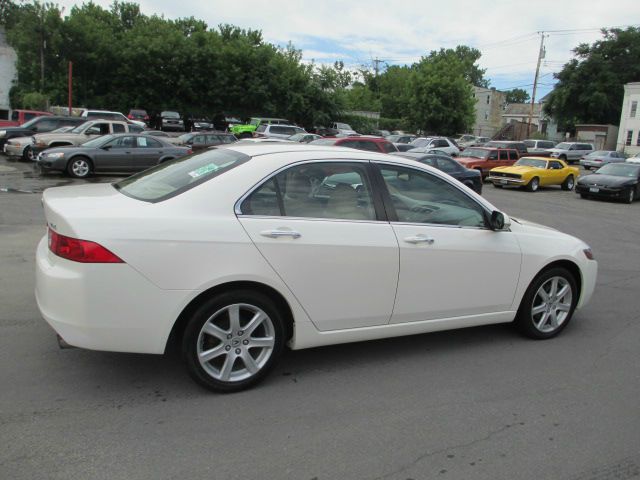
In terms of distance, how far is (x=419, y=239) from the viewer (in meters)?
4.12

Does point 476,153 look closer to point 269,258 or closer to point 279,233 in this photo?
point 279,233

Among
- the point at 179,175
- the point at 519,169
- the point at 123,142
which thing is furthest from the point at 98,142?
the point at 519,169

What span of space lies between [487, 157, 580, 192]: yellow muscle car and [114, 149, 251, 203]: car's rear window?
19755 millimetres

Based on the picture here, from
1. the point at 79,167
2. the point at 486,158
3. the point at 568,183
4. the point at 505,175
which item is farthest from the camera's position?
the point at 486,158

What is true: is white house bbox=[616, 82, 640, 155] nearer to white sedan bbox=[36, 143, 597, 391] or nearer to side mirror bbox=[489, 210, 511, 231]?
side mirror bbox=[489, 210, 511, 231]

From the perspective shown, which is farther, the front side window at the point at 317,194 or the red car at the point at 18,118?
the red car at the point at 18,118

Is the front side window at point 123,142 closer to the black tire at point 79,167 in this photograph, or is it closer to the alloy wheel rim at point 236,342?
the black tire at point 79,167

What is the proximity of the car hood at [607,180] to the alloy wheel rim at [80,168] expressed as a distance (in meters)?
17.0

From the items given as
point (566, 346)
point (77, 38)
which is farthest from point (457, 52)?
point (566, 346)

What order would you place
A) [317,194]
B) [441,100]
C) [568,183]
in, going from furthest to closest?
[441,100] → [568,183] → [317,194]

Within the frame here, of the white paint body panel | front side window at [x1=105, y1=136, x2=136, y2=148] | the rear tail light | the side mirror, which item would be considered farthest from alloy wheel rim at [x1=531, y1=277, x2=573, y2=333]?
front side window at [x1=105, y1=136, x2=136, y2=148]

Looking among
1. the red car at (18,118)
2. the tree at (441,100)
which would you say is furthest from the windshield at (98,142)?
the tree at (441,100)

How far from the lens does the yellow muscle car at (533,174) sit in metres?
22.1

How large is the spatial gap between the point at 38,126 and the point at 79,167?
7.47 metres
